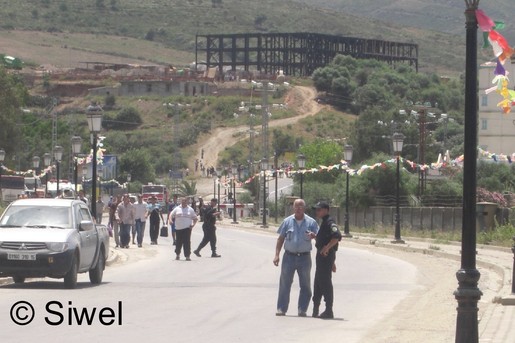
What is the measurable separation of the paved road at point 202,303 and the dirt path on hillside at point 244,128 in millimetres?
105503

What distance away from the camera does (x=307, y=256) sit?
1948cm

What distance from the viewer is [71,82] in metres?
170

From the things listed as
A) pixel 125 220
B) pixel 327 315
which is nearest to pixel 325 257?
pixel 327 315

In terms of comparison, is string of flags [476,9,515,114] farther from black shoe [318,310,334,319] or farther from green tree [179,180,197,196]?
green tree [179,180,197,196]

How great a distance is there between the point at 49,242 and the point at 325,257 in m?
5.93

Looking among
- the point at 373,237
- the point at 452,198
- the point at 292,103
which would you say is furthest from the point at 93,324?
the point at 292,103

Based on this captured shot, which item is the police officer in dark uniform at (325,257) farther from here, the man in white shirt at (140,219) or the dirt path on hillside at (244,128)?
the dirt path on hillside at (244,128)

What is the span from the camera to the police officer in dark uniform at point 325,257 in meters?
19.1

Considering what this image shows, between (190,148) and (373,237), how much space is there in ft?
292

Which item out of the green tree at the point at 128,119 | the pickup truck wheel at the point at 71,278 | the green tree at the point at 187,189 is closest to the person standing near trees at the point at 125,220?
the pickup truck wheel at the point at 71,278

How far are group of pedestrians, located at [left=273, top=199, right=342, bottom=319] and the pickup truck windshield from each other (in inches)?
226

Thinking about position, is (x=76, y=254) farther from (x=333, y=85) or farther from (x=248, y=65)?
(x=248, y=65)

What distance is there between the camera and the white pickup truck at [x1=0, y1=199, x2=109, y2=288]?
22.7 metres

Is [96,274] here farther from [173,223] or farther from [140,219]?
[140,219]
